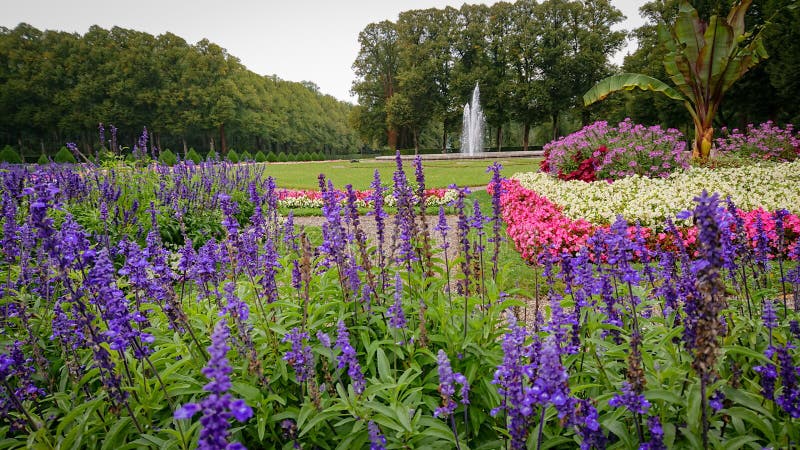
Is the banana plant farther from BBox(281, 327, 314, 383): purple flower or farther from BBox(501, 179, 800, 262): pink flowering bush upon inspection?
BBox(281, 327, 314, 383): purple flower

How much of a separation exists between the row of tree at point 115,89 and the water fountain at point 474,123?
2778 centimetres

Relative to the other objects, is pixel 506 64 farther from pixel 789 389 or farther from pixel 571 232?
pixel 789 389

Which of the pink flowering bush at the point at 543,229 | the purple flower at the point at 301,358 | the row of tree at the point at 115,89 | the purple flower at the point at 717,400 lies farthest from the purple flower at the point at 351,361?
the row of tree at the point at 115,89

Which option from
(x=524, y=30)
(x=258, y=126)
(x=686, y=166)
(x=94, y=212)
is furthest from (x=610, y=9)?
(x=94, y=212)

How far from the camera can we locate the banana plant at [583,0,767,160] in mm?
13625

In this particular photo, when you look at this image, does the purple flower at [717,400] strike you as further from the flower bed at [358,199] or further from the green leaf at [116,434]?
the flower bed at [358,199]

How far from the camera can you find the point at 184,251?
126 inches

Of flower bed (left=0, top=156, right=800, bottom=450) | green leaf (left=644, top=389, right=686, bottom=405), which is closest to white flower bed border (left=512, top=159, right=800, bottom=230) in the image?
flower bed (left=0, top=156, right=800, bottom=450)

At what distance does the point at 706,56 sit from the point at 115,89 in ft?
189

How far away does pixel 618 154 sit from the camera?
1297 centimetres

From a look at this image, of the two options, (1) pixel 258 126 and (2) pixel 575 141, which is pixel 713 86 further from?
(1) pixel 258 126

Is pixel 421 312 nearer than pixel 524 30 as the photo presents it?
Yes

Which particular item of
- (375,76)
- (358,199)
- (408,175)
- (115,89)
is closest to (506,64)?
(375,76)

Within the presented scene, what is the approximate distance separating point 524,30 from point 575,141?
36014 millimetres
